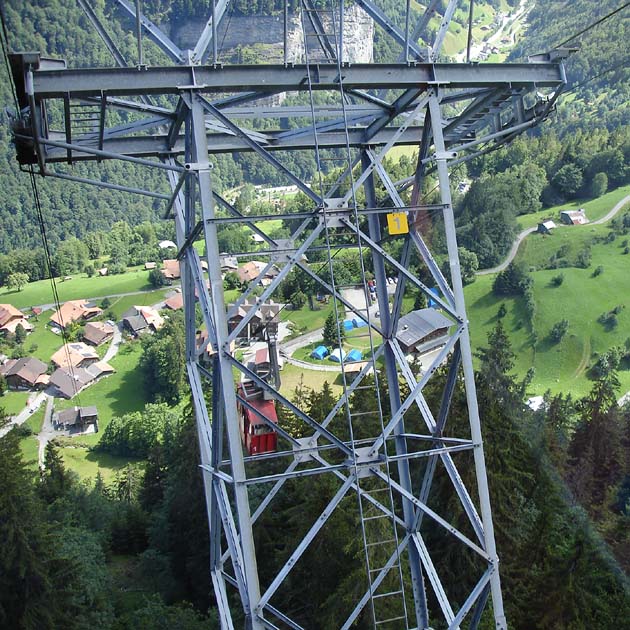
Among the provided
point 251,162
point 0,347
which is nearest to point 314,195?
point 0,347

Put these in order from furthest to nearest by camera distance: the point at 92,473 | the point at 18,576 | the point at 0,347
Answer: the point at 0,347, the point at 92,473, the point at 18,576

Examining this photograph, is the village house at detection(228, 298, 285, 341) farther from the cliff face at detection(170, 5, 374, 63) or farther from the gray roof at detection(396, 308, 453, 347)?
the gray roof at detection(396, 308, 453, 347)

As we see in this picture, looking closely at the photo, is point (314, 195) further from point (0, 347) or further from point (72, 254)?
point (72, 254)

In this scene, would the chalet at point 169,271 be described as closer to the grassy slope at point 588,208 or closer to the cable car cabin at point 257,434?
the grassy slope at point 588,208

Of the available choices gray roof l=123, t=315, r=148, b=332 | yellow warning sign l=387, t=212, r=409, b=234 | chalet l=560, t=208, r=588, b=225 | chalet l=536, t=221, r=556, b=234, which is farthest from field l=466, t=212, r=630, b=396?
yellow warning sign l=387, t=212, r=409, b=234

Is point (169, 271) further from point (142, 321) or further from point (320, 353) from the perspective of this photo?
point (320, 353)
